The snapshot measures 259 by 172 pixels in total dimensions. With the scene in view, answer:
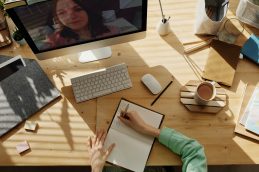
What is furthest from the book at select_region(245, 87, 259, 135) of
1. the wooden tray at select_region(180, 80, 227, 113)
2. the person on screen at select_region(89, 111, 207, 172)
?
the person on screen at select_region(89, 111, 207, 172)

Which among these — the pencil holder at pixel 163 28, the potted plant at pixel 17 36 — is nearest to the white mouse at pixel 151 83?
the pencil holder at pixel 163 28

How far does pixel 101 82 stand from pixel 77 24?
1.00ft

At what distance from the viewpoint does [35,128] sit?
1285 mm

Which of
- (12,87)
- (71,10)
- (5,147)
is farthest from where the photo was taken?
(12,87)

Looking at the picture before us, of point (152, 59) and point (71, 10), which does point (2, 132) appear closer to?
point (71, 10)

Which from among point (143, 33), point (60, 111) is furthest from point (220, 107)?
point (60, 111)

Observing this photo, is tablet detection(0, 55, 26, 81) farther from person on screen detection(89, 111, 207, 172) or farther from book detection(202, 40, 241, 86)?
book detection(202, 40, 241, 86)

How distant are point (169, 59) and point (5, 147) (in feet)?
2.74

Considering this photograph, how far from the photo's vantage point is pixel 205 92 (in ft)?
4.25

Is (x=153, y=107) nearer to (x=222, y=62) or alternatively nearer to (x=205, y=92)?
(x=205, y=92)

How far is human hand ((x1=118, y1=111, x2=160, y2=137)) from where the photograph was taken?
4.06ft

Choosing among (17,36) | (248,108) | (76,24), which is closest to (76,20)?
(76,24)

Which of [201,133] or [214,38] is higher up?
[214,38]

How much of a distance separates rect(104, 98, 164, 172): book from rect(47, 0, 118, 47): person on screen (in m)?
0.32
